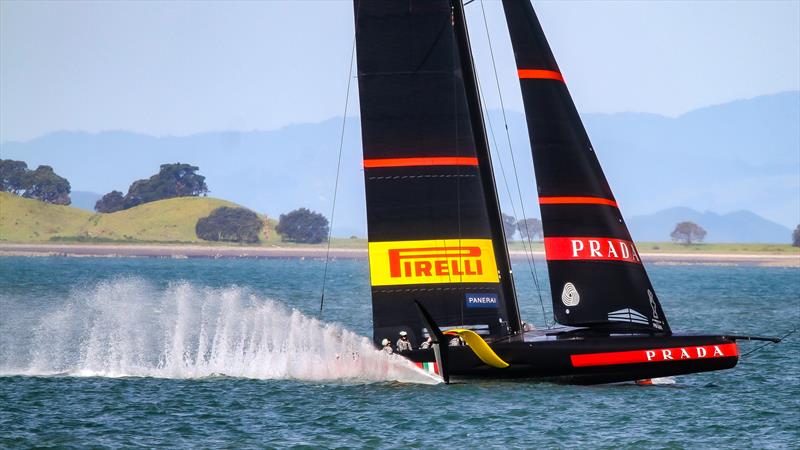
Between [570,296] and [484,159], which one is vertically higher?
[484,159]

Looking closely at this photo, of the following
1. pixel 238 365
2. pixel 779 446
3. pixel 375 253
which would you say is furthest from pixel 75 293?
pixel 779 446

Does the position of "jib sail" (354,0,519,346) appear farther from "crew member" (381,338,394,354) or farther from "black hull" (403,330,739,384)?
"black hull" (403,330,739,384)

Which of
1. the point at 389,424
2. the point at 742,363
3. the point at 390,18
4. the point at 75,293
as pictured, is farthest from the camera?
the point at 75,293

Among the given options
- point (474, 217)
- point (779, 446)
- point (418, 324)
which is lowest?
point (779, 446)

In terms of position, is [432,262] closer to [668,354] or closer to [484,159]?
[484,159]

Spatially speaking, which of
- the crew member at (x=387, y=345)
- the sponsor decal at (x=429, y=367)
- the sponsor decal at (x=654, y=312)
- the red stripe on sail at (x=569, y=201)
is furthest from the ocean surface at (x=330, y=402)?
the red stripe on sail at (x=569, y=201)

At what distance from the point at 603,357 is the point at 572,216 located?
3608 millimetres

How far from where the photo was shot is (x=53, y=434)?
27234mm

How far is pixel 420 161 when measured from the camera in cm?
3316

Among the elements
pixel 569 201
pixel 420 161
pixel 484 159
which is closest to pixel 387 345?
pixel 420 161

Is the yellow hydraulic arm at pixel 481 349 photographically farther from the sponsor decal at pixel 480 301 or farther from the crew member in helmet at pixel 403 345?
the sponsor decal at pixel 480 301

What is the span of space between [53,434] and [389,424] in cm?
686

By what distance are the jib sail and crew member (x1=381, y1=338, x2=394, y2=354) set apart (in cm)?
19

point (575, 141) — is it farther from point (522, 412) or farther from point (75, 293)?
point (75, 293)
